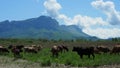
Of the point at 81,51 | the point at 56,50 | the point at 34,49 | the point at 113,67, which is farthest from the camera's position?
the point at 34,49

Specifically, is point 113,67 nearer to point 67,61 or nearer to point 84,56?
point 67,61

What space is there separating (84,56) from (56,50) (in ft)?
12.9

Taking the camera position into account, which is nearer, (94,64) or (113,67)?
(113,67)

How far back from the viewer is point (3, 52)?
171 feet

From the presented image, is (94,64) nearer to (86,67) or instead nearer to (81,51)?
(86,67)

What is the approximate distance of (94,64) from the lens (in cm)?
3250

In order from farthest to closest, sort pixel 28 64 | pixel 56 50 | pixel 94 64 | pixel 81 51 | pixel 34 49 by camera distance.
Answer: pixel 34 49 → pixel 56 50 → pixel 81 51 → pixel 28 64 → pixel 94 64

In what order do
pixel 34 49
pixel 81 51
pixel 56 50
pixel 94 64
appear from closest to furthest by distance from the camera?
pixel 94 64 → pixel 81 51 → pixel 56 50 → pixel 34 49

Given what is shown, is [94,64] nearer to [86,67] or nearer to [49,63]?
[86,67]

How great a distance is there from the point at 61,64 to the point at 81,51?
27.1 ft

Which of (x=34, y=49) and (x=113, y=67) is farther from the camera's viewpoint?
(x=34, y=49)

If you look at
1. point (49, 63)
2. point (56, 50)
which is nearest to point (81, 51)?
point (56, 50)

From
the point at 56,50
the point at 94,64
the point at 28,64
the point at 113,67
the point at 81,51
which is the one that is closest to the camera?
the point at 113,67

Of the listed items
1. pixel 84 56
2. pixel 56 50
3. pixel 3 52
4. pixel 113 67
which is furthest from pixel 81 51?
pixel 3 52
